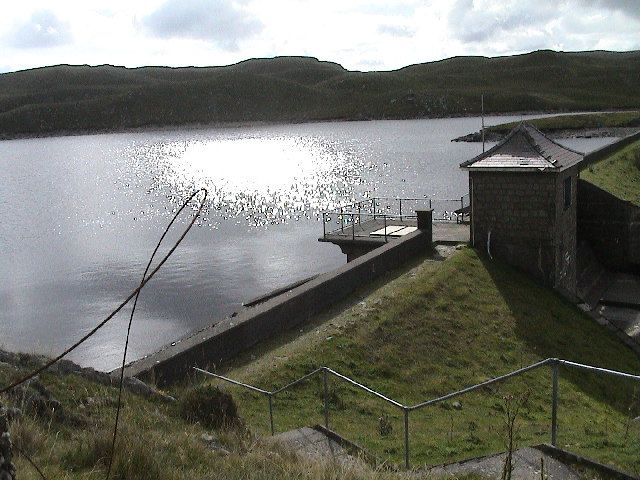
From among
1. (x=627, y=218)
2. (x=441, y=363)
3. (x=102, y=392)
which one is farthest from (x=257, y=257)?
(x=102, y=392)

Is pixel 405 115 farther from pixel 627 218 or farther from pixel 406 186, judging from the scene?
pixel 627 218

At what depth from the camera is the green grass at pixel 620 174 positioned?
2833 centimetres

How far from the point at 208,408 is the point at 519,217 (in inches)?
549

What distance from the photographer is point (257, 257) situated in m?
36.9

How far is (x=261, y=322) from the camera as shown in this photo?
45.8 ft

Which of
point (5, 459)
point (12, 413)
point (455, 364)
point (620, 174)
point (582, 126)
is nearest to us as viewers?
point (5, 459)

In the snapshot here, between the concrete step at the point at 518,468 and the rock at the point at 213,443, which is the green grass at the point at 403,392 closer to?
the rock at the point at 213,443

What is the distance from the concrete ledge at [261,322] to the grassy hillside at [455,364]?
439mm

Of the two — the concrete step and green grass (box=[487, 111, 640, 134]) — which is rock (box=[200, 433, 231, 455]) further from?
green grass (box=[487, 111, 640, 134])

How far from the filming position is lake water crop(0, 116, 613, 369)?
28.5 meters

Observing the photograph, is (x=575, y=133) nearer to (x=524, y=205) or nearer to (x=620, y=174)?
(x=620, y=174)

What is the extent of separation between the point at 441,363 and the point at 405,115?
512 feet

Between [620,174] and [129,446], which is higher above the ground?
[129,446]

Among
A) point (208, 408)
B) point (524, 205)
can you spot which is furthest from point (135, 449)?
point (524, 205)
